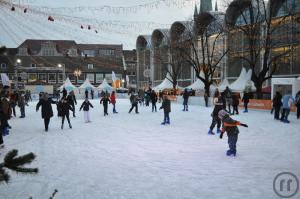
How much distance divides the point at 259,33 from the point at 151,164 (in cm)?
2399

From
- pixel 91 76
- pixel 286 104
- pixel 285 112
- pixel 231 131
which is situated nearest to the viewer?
pixel 231 131

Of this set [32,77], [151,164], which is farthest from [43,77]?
[151,164]

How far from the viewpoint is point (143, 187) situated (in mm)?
5562

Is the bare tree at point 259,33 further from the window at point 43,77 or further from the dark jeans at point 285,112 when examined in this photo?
the window at point 43,77

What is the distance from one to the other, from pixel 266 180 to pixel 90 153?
4.55 m

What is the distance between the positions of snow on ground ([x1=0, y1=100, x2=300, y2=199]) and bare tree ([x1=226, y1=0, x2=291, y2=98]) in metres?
14.8

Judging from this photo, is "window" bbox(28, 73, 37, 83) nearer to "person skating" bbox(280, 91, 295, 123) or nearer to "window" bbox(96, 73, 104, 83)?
"window" bbox(96, 73, 104, 83)

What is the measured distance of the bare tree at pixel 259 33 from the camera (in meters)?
26.3

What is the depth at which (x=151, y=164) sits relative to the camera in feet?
23.9

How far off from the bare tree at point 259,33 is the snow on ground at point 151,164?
48.7 ft

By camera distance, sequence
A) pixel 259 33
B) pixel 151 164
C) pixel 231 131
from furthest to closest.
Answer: pixel 259 33
pixel 231 131
pixel 151 164

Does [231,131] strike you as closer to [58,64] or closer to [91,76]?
[58,64]

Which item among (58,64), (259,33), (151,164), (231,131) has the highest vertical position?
(259,33)

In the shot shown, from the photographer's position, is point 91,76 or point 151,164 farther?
point 91,76
